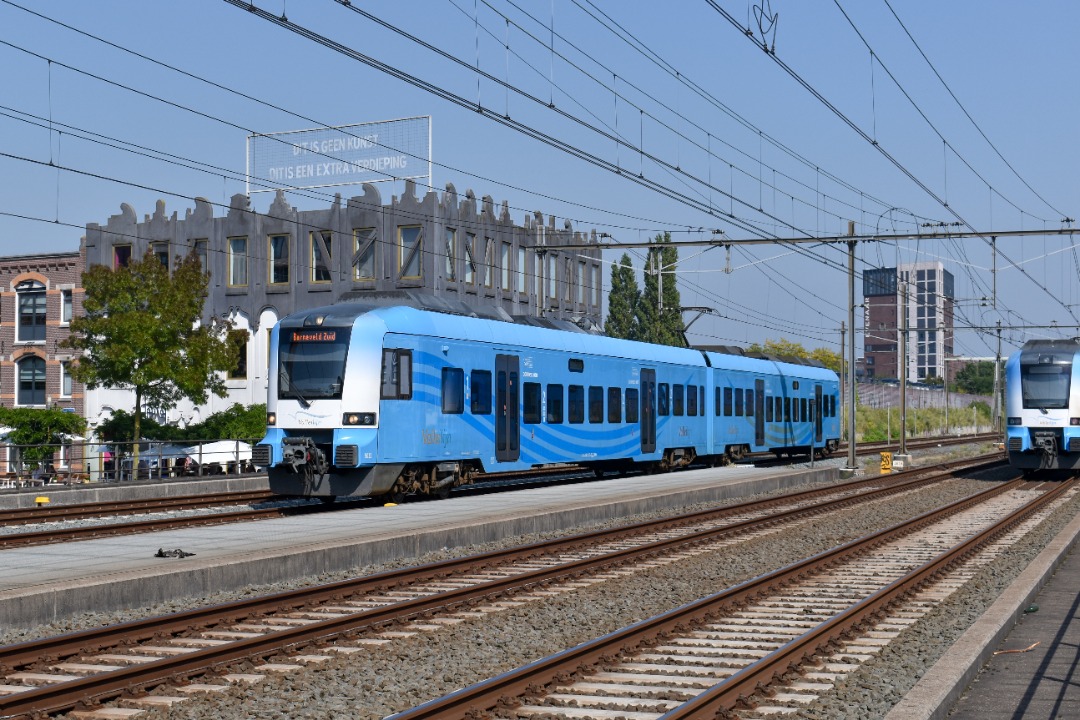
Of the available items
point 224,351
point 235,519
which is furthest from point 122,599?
point 224,351

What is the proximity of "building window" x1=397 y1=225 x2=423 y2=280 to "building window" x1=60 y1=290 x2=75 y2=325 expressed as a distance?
14.2 m

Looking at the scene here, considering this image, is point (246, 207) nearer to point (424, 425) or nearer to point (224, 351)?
point (224, 351)

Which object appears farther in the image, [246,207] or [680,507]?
[246,207]

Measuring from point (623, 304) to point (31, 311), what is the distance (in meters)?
45.8

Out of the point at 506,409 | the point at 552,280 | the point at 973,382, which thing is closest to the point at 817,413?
the point at 552,280

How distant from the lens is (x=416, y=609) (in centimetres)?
1230

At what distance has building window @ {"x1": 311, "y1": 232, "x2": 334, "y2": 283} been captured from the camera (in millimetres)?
56031

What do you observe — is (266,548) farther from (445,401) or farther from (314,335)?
(445,401)

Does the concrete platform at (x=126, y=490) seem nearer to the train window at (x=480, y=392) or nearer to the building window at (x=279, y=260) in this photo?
the train window at (x=480, y=392)

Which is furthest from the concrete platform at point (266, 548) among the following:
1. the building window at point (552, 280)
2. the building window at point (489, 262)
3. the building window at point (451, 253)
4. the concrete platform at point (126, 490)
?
the building window at point (552, 280)

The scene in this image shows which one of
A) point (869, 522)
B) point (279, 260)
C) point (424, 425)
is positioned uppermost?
point (279, 260)

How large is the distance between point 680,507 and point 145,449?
25.1 meters

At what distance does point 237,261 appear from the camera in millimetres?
58469

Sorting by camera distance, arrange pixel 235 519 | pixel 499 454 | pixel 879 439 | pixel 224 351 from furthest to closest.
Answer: pixel 879 439 → pixel 224 351 → pixel 499 454 → pixel 235 519
